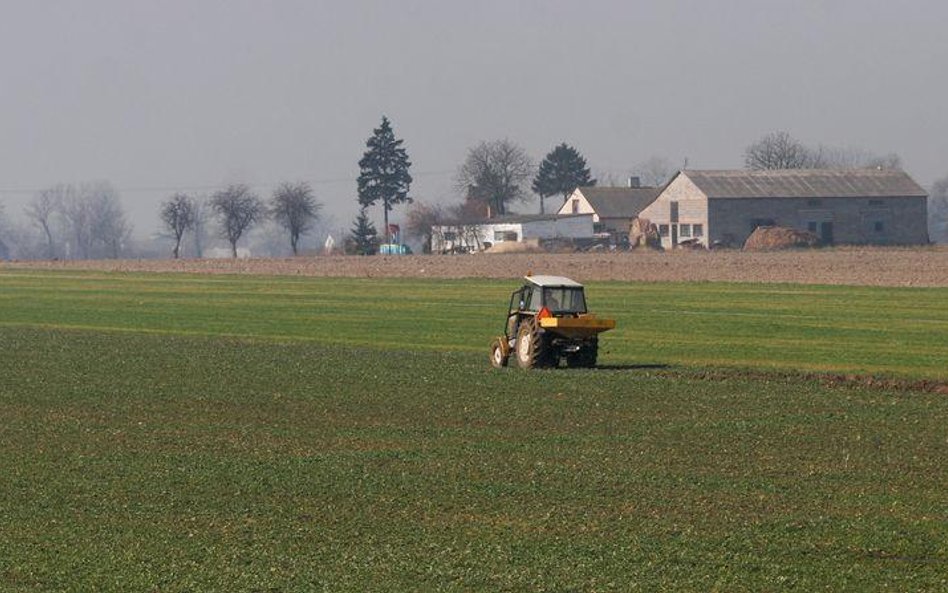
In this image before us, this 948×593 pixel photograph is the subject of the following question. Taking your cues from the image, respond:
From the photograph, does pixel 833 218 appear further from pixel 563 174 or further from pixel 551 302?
pixel 551 302

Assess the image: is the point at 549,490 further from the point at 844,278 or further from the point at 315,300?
the point at 844,278

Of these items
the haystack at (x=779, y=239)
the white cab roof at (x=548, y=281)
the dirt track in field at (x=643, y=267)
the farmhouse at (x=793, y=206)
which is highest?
the farmhouse at (x=793, y=206)

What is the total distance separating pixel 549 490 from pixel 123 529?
5039 mm

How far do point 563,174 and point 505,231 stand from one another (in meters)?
A: 42.1

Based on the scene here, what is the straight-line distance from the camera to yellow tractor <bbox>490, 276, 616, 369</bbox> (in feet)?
110

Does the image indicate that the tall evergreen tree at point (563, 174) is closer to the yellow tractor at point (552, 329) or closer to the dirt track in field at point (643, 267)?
the dirt track in field at point (643, 267)

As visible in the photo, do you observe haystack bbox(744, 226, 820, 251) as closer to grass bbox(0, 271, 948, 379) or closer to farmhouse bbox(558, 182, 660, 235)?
farmhouse bbox(558, 182, 660, 235)

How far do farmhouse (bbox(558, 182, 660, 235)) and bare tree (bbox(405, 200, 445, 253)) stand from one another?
12.7m

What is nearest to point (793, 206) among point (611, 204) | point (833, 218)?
point (833, 218)

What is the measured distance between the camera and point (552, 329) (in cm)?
3325

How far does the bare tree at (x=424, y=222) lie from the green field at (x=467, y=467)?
106919mm

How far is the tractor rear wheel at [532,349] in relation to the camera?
110 ft

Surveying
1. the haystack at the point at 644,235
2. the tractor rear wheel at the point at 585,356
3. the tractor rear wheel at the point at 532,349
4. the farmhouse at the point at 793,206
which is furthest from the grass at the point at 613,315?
the haystack at the point at 644,235

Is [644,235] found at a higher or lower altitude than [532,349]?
higher
